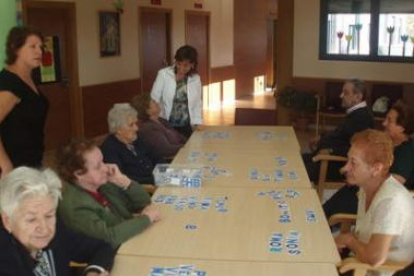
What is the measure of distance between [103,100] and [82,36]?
3.58 ft

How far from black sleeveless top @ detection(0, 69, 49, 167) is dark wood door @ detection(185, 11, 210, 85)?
8234 millimetres

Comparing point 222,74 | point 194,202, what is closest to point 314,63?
point 222,74

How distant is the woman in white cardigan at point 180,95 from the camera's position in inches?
193

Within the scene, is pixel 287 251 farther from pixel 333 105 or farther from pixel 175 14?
pixel 175 14

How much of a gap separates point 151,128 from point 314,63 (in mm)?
5511

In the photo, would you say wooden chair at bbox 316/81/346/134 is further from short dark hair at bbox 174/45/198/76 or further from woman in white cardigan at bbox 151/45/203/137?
short dark hair at bbox 174/45/198/76

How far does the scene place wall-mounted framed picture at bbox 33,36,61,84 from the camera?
23.9ft

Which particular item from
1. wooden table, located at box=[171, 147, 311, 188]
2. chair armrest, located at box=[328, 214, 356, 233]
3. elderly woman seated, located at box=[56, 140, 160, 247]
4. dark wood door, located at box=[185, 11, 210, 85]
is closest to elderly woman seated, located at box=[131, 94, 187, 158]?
wooden table, located at box=[171, 147, 311, 188]

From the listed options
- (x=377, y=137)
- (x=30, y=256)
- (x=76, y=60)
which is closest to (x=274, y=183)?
(x=377, y=137)

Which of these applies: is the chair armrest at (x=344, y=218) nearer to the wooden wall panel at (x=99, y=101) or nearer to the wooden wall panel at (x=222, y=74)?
the wooden wall panel at (x=99, y=101)

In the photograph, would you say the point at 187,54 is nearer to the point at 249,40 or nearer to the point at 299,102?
the point at 299,102

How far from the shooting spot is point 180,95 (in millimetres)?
4934

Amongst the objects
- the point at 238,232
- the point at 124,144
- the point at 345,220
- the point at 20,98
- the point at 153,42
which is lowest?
the point at 345,220

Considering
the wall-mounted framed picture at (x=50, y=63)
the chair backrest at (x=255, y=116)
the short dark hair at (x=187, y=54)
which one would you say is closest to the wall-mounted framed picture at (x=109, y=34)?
the wall-mounted framed picture at (x=50, y=63)
